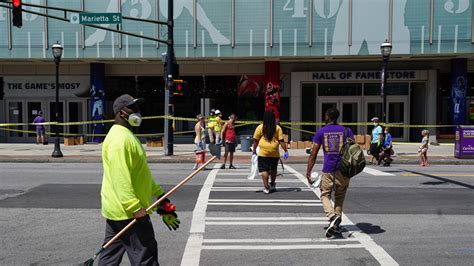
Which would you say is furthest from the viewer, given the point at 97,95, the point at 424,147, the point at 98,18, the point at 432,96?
the point at 97,95

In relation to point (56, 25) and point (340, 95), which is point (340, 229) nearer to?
point (340, 95)

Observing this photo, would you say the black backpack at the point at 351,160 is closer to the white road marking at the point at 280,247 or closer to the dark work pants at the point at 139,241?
the white road marking at the point at 280,247

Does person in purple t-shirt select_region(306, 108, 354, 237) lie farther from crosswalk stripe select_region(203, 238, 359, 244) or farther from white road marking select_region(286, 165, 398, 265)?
white road marking select_region(286, 165, 398, 265)

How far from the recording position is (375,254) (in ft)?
17.7

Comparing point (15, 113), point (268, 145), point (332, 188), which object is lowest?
point (332, 188)

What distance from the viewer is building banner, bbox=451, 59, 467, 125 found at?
74.8 feet

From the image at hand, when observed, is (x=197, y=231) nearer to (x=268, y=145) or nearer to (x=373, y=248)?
(x=373, y=248)

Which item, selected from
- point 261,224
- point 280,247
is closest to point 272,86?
point 261,224

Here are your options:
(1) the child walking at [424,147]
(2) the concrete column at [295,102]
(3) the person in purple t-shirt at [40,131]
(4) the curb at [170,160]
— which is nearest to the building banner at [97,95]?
(3) the person in purple t-shirt at [40,131]

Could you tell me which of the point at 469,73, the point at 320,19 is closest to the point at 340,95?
the point at 320,19

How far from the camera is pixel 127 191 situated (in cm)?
340

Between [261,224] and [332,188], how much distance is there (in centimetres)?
134

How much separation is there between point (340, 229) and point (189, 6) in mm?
18243

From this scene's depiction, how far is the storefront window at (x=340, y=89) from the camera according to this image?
24.1 meters
